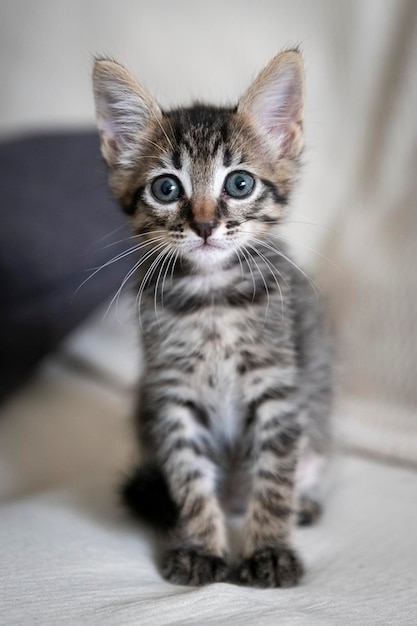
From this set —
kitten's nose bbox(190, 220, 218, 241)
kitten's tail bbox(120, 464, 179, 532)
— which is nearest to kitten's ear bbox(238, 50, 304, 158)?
kitten's nose bbox(190, 220, 218, 241)

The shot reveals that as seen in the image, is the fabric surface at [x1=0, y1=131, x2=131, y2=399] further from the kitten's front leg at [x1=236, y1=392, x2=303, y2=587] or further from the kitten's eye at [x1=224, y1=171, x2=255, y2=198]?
the kitten's front leg at [x1=236, y1=392, x2=303, y2=587]

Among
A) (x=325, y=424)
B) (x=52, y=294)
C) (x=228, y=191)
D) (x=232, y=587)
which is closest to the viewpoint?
(x=232, y=587)

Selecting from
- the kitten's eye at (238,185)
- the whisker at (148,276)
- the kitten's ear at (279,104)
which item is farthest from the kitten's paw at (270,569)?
the kitten's ear at (279,104)

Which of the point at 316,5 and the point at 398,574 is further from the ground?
the point at 316,5

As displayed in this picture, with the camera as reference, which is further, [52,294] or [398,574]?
[52,294]

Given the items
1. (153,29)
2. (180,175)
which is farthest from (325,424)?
(153,29)

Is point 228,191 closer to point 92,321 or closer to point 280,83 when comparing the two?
point 280,83

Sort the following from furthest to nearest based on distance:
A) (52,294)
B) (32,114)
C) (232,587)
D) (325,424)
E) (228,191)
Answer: (32,114), (52,294), (325,424), (228,191), (232,587)

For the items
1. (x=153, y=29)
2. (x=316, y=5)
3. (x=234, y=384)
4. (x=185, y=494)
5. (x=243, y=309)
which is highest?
(x=316, y=5)
